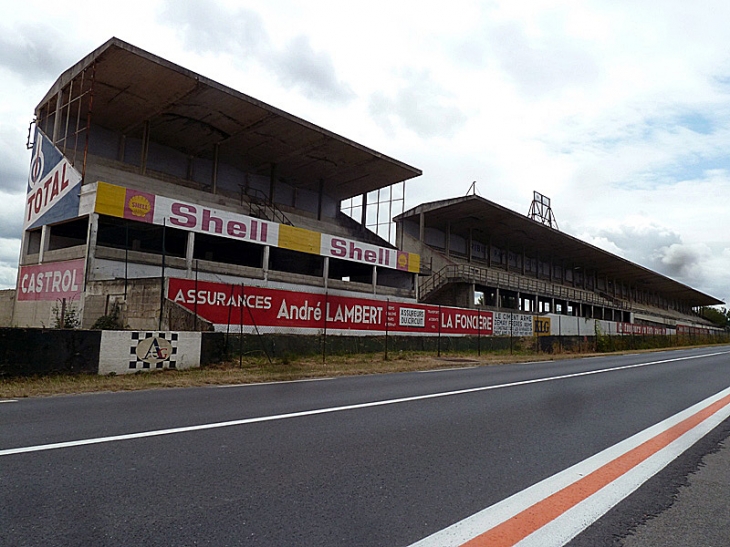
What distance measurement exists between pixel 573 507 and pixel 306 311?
756 inches

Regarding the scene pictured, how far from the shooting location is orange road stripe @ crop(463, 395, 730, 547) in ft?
11.6

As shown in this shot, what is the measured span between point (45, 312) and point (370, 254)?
21.1 meters

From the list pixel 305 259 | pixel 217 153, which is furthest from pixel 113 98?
pixel 305 259

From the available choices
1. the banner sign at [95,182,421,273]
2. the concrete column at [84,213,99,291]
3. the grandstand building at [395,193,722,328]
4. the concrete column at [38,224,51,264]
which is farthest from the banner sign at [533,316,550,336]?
the concrete column at [38,224,51,264]

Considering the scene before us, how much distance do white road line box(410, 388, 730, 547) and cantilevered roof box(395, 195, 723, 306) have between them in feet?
141

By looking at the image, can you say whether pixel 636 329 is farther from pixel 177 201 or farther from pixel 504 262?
pixel 177 201

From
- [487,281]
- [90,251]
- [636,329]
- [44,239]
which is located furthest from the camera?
[636,329]

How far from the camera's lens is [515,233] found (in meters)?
59.9

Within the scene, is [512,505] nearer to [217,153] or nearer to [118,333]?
[118,333]

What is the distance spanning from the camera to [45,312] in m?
26.2

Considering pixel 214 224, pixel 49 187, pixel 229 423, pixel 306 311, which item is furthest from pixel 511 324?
pixel 229 423

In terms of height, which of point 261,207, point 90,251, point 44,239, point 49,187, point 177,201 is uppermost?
point 261,207

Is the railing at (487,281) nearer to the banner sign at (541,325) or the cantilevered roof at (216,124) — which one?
the cantilevered roof at (216,124)

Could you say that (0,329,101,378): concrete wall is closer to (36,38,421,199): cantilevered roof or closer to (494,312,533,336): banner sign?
(36,38,421,199): cantilevered roof
